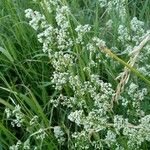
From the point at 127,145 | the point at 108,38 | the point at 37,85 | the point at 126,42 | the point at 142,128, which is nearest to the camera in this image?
the point at 142,128

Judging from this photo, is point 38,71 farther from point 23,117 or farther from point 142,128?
point 142,128

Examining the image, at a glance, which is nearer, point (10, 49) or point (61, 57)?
point (61, 57)

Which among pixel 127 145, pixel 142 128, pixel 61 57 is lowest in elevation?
pixel 127 145

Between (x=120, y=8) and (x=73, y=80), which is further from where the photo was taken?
(x=120, y=8)

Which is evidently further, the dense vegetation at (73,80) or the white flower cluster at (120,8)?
the white flower cluster at (120,8)

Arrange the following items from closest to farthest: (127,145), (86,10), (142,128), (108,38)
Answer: (142,128) < (127,145) < (108,38) < (86,10)

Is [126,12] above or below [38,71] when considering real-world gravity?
above

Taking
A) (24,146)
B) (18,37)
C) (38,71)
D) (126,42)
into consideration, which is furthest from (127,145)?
(18,37)

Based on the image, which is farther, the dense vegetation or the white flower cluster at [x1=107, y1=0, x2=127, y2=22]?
the white flower cluster at [x1=107, y1=0, x2=127, y2=22]
